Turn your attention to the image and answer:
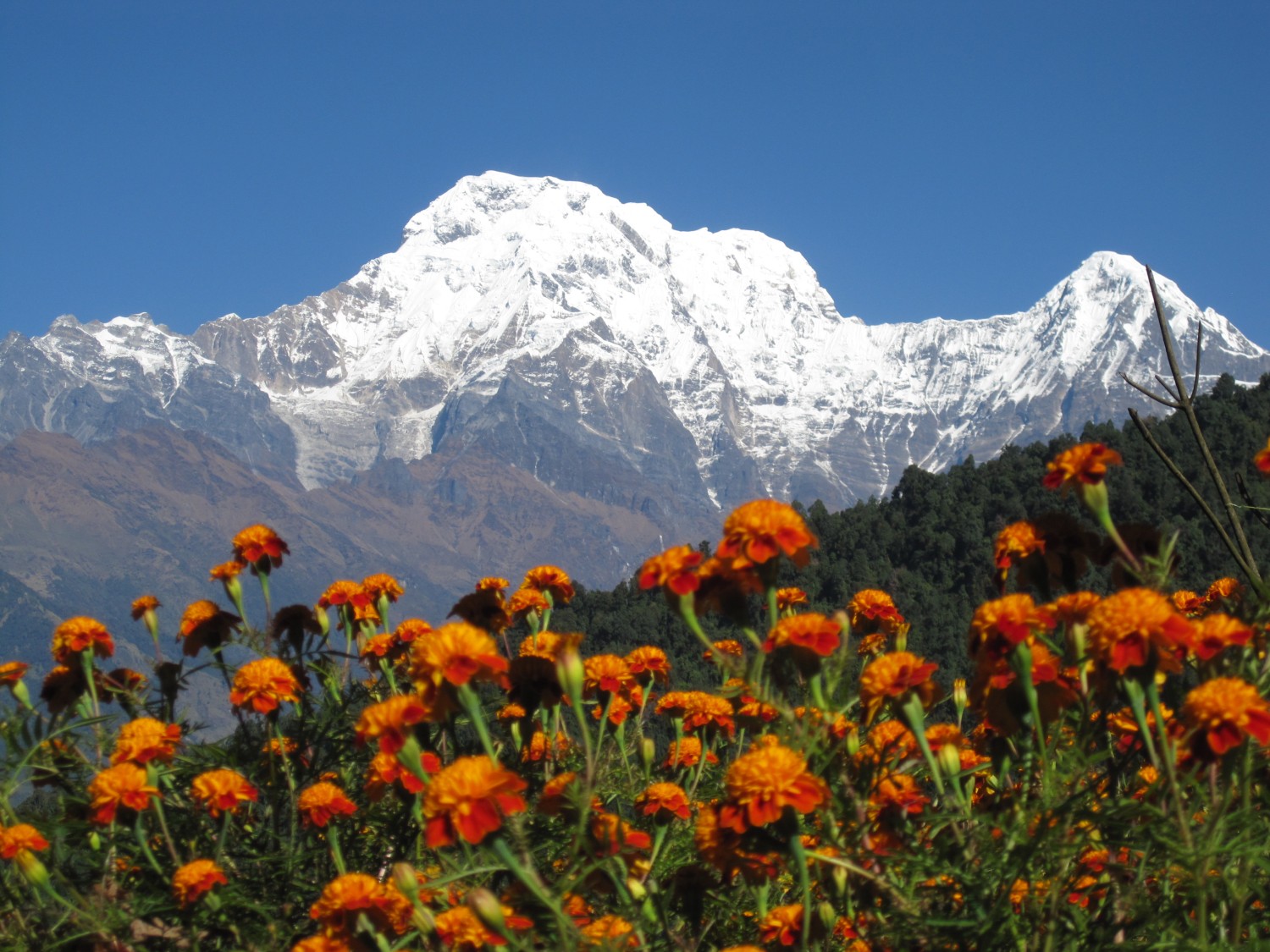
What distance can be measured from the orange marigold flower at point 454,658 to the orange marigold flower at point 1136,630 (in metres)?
1.25

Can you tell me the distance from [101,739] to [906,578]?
66.1 meters

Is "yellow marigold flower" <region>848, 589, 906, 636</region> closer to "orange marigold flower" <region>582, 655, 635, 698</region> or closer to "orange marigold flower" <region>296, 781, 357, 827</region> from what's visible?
"orange marigold flower" <region>582, 655, 635, 698</region>

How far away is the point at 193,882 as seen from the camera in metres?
3.08

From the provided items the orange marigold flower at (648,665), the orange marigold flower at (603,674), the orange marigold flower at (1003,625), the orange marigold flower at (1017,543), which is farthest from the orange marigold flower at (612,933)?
the orange marigold flower at (648,665)

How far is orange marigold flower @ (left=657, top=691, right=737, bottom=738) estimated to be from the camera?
439 centimetres

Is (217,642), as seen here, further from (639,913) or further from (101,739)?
(639,913)

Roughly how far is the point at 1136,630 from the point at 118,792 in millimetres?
2662

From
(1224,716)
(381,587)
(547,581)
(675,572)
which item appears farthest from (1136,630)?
(381,587)

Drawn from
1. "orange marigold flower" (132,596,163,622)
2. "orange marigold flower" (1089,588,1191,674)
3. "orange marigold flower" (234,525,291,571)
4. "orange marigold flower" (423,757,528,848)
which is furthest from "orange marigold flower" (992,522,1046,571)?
"orange marigold flower" (132,596,163,622)

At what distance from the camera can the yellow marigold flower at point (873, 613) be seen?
13.3 feet

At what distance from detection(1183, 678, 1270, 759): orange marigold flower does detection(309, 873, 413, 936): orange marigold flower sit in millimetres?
1629

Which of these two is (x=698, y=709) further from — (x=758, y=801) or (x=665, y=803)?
(x=758, y=801)

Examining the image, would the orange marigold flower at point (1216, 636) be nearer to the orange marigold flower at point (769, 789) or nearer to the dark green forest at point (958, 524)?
the orange marigold flower at point (769, 789)

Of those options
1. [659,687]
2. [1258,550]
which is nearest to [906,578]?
[1258,550]
